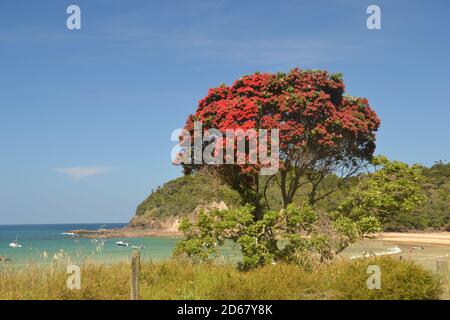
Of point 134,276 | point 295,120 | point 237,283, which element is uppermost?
point 295,120

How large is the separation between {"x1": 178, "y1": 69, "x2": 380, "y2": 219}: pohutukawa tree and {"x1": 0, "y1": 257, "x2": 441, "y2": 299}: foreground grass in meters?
3.62

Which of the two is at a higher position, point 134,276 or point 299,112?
point 299,112

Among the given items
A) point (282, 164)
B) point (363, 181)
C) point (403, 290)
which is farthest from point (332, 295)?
point (363, 181)

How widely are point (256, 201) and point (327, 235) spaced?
2659mm

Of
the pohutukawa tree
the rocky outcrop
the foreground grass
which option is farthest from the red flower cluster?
the rocky outcrop

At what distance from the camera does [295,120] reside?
16047 millimetres

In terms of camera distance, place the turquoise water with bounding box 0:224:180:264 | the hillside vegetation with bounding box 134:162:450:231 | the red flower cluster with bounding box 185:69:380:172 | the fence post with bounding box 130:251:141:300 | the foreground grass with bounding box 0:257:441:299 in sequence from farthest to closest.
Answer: the hillside vegetation with bounding box 134:162:450:231, the red flower cluster with bounding box 185:69:380:172, the turquoise water with bounding box 0:224:180:264, the foreground grass with bounding box 0:257:441:299, the fence post with bounding box 130:251:141:300

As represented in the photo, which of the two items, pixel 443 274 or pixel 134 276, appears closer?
pixel 134 276

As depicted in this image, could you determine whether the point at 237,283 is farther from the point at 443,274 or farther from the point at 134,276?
the point at 443,274

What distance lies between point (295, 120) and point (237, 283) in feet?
20.0

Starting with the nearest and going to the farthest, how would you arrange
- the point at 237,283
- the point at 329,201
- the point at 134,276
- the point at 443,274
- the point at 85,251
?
1. the point at 134,276
2. the point at 443,274
3. the point at 237,283
4. the point at 85,251
5. the point at 329,201

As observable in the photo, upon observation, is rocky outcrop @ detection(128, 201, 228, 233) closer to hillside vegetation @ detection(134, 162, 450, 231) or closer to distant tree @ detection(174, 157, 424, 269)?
hillside vegetation @ detection(134, 162, 450, 231)

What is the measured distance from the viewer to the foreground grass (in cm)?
1168

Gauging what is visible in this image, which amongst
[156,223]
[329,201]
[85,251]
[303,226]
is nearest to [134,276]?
[303,226]
